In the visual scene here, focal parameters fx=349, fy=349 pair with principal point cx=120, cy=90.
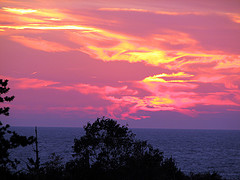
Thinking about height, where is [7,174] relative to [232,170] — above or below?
above

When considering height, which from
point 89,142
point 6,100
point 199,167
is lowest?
point 199,167

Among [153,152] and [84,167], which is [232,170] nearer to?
[153,152]

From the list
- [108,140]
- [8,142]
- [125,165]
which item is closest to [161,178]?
[125,165]

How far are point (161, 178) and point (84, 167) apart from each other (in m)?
10.3

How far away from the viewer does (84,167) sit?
152 feet

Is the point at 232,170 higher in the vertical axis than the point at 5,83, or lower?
lower

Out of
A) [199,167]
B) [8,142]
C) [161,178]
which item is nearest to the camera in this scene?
[8,142]

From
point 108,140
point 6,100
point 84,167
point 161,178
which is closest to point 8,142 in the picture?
point 6,100

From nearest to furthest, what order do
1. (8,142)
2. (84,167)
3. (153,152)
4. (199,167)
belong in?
1. (8,142)
2. (84,167)
3. (153,152)
4. (199,167)

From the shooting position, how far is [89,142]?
50.3 meters

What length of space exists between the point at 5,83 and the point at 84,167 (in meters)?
15.7

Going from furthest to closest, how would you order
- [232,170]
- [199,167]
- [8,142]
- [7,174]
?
[199,167]
[232,170]
[8,142]
[7,174]

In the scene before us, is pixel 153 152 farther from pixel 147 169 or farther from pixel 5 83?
pixel 5 83

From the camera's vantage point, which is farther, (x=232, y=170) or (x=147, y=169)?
(x=232, y=170)
